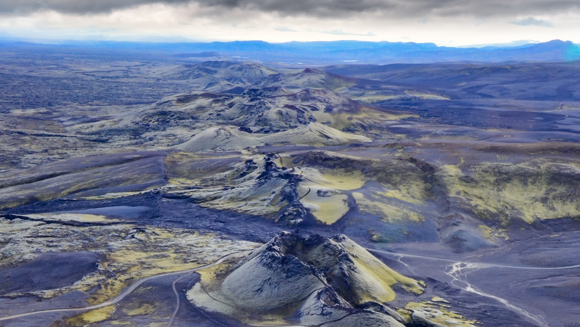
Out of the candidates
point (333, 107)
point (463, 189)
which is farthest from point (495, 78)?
point (463, 189)

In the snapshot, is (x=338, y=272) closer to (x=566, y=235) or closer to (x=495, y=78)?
(x=566, y=235)

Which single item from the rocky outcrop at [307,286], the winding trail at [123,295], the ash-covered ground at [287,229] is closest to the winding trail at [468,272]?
the ash-covered ground at [287,229]

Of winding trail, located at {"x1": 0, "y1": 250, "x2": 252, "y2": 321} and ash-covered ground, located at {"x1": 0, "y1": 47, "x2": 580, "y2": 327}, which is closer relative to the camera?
winding trail, located at {"x1": 0, "y1": 250, "x2": 252, "y2": 321}

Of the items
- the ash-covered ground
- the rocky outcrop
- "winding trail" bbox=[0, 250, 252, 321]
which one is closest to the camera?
the rocky outcrop

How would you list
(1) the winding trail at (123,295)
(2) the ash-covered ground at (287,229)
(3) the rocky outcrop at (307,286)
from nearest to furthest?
(3) the rocky outcrop at (307,286)
(1) the winding trail at (123,295)
(2) the ash-covered ground at (287,229)

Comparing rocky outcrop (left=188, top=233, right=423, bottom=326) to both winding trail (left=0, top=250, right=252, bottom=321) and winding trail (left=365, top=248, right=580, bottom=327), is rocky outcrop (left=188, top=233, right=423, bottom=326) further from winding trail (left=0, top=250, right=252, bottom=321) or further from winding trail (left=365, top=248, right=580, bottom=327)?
winding trail (left=365, top=248, right=580, bottom=327)

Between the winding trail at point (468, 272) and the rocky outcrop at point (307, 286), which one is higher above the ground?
the rocky outcrop at point (307, 286)

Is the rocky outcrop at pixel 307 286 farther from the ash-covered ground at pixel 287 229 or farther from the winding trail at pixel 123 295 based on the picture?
the winding trail at pixel 123 295

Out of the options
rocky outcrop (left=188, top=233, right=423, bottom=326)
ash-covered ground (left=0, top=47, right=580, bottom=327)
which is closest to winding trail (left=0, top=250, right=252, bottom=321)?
ash-covered ground (left=0, top=47, right=580, bottom=327)

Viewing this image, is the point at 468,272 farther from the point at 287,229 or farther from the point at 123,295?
the point at 123,295
